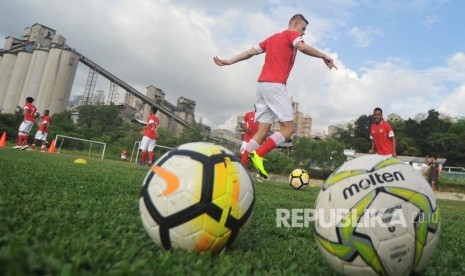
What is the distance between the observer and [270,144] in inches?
241

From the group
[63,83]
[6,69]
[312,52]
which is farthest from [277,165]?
[6,69]

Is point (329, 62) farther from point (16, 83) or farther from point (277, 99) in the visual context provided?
point (16, 83)

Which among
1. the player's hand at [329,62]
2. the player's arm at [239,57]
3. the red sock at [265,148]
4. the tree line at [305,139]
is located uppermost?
the tree line at [305,139]

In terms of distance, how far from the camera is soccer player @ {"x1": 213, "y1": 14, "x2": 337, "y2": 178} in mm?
6098

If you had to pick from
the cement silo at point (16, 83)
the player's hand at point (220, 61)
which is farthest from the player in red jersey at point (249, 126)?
the cement silo at point (16, 83)

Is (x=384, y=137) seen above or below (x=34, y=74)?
below

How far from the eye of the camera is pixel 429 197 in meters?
2.39

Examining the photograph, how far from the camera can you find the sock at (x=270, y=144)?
6.03m

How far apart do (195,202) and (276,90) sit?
409cm

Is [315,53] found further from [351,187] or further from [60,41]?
[60,41]

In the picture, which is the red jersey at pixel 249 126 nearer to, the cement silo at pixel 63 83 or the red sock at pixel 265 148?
the red sock at pixel 265 148

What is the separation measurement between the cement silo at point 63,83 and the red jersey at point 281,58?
57.9m

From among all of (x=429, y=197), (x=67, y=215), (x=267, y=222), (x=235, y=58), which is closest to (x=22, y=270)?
(x=67, y=215)

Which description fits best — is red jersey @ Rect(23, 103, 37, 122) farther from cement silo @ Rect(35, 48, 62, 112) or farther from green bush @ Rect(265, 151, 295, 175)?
cement silo @ Rect(35, 48, 62, 112)
